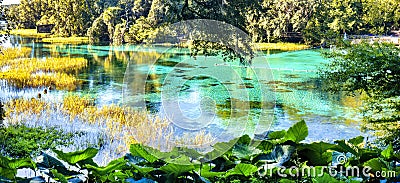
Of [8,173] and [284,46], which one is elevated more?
[284,46]

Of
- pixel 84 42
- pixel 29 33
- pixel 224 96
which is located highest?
pixel 29 33

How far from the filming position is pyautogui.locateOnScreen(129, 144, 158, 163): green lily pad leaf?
47.6 inches

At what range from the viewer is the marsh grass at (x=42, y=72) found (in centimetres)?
959

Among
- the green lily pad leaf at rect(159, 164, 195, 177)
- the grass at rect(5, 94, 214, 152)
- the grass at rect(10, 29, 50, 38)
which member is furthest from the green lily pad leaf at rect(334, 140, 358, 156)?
the grass at rect(10, 29, 50, 38)

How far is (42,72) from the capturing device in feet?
36.5

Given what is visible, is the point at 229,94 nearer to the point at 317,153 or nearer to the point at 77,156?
the point at 317,153

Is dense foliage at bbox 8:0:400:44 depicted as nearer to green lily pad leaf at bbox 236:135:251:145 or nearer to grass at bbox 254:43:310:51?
grass at bbox 254:43:310:51

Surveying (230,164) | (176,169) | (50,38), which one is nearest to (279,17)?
(50,38)

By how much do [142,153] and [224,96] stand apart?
304 inches

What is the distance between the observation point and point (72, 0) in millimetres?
21812

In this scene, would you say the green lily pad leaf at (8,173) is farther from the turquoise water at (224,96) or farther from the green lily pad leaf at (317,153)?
the turquoise water at (224,96)

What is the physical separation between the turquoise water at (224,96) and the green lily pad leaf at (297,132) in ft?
7.83

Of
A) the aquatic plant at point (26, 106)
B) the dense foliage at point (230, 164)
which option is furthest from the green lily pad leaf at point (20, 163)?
the aquatic plant at point (26, 106)

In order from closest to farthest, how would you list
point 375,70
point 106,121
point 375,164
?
point 375,164, point 375,70, point 106,121
